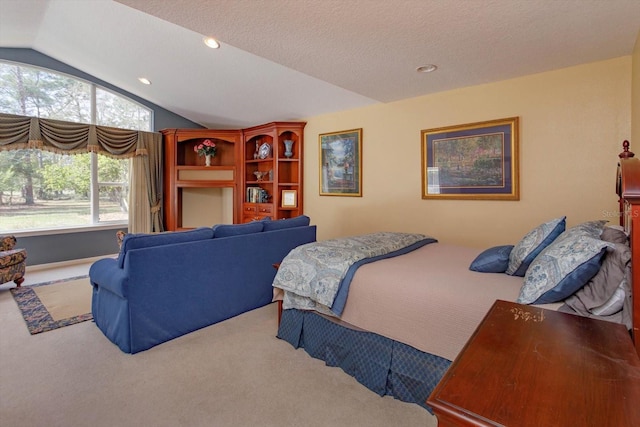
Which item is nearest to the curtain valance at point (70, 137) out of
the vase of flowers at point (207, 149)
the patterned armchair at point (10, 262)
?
the vase of flowers at point (207, 149)

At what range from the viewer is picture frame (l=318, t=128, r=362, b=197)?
4320 millimetres

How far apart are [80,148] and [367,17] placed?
16.1ft

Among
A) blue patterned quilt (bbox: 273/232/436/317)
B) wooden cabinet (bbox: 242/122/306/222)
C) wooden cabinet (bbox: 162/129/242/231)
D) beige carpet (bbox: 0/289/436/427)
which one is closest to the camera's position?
beige carpet (bbox: 0/289/436/427)

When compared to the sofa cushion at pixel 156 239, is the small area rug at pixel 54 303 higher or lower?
lower

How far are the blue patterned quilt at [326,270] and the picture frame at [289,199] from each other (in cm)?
252

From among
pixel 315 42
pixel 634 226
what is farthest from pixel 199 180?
pixel 634 226

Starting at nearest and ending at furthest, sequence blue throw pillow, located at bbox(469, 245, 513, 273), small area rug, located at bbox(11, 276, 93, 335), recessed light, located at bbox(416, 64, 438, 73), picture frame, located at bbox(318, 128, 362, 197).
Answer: blue throw pillow, located at bbox(469, 245, 513, 273) → recessed light, located at bbox(416, 64, 438, 73) → small area rug, located at bbox(11, 276, 93, 335) → picture frame, located at bbox(318, 128, 362, 197)

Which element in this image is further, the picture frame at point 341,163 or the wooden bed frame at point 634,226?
the picture frame at point 341,163

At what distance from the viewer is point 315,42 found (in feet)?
7.72

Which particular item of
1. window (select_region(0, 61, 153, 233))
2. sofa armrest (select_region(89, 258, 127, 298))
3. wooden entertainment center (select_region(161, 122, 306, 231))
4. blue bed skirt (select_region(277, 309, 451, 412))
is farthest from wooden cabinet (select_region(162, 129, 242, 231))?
blue bed skirt (select_region(277, 309, 451, 412))

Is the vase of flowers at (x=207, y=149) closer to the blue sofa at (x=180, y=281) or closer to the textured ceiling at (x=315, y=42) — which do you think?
the textured ceiling at (x=315, y=42)

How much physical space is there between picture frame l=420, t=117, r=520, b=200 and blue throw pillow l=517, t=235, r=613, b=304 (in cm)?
179

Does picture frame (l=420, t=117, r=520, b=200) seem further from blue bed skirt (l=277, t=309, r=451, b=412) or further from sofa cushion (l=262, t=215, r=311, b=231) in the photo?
blue bed skirt (l=277, t=309, r=451, b=412)

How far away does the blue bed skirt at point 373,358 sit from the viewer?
177 cm
